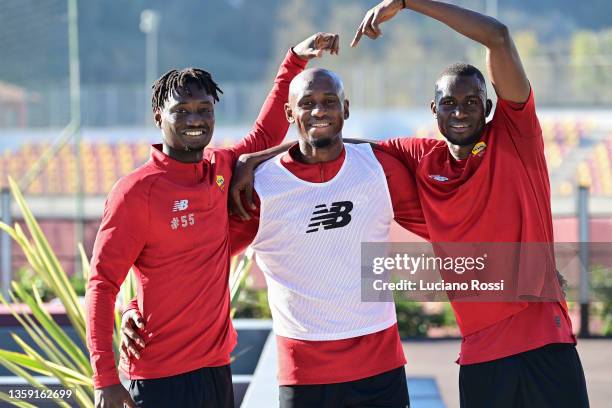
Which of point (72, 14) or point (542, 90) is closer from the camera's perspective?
point (72, 14)

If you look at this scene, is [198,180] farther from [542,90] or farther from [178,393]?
Result: [542,90]

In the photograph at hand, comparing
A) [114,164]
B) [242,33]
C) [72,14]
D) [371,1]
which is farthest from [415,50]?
[72,14]

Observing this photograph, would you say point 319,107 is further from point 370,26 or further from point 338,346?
point 338,346

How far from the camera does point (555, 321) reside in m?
3.08

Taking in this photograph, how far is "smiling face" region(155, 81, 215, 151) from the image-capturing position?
317 cm

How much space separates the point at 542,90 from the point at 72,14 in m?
19.8

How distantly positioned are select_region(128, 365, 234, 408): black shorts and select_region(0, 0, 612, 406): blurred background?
546 centimetres

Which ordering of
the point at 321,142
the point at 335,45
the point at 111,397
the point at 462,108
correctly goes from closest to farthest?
the point at 111,397, the point at 462,108, the point at 321,142, the point at 335,45

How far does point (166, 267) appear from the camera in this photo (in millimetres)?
3098

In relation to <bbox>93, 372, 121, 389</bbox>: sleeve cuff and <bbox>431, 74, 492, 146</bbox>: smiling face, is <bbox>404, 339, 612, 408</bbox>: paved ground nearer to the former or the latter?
<bbox>431, 74, 492, 146</bbox>: smiling face

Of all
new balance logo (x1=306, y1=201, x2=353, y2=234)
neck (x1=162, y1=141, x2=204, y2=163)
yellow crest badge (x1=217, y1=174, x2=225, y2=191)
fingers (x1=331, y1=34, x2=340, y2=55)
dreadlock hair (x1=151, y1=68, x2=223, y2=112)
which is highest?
fingers (x1=331, y1=34, x2=340, y2=55)

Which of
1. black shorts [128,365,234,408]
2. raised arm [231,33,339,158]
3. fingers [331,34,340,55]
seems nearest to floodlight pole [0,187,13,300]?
raised arm [231,33,339,158]

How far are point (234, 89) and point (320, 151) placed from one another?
2582cm

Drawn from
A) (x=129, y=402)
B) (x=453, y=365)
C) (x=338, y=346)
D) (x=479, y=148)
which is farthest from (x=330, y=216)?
(x=453, y=365)
